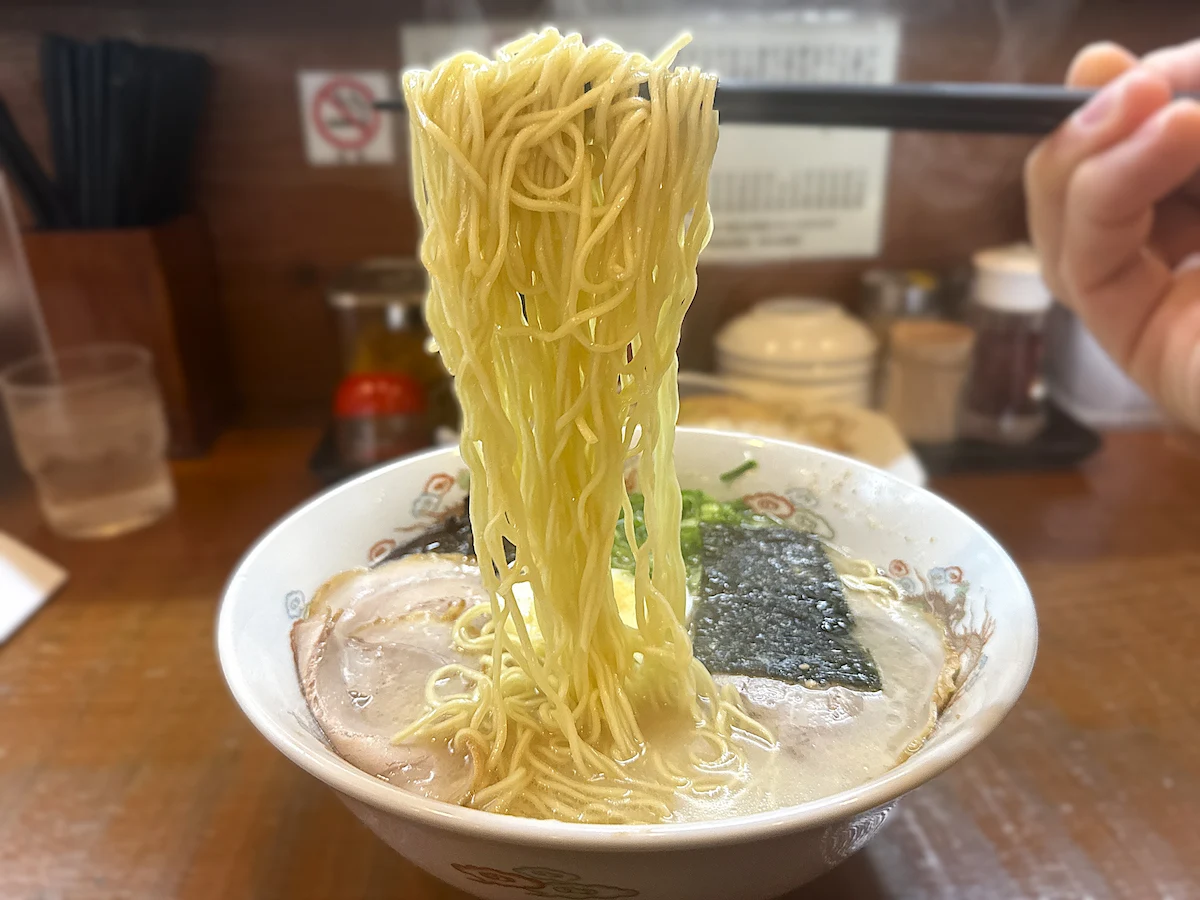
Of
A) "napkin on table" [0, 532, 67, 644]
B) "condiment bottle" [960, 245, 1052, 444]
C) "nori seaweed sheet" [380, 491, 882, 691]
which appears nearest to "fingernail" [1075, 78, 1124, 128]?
"condiment bottle" [960, 245, 1052, 444]

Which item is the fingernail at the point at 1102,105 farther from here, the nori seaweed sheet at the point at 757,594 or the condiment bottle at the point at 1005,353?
the nori seaweed sheet at the point at 757,594

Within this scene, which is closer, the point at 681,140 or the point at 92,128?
the point at 681,140

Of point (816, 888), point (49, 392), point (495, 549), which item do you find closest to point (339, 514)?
point (495, 549)

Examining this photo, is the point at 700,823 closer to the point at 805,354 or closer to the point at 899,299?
the point at 805,354

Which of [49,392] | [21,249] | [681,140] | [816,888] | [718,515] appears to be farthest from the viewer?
[21,249]

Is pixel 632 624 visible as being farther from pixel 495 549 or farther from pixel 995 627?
pixel 995 627

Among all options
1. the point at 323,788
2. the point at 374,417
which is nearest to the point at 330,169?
the point at 374,417

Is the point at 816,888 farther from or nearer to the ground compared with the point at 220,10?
nearer to the ground

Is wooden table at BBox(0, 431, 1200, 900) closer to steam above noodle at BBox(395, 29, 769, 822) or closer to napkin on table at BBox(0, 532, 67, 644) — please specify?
napkin on table at BBox(0, 532, 67, 644)
